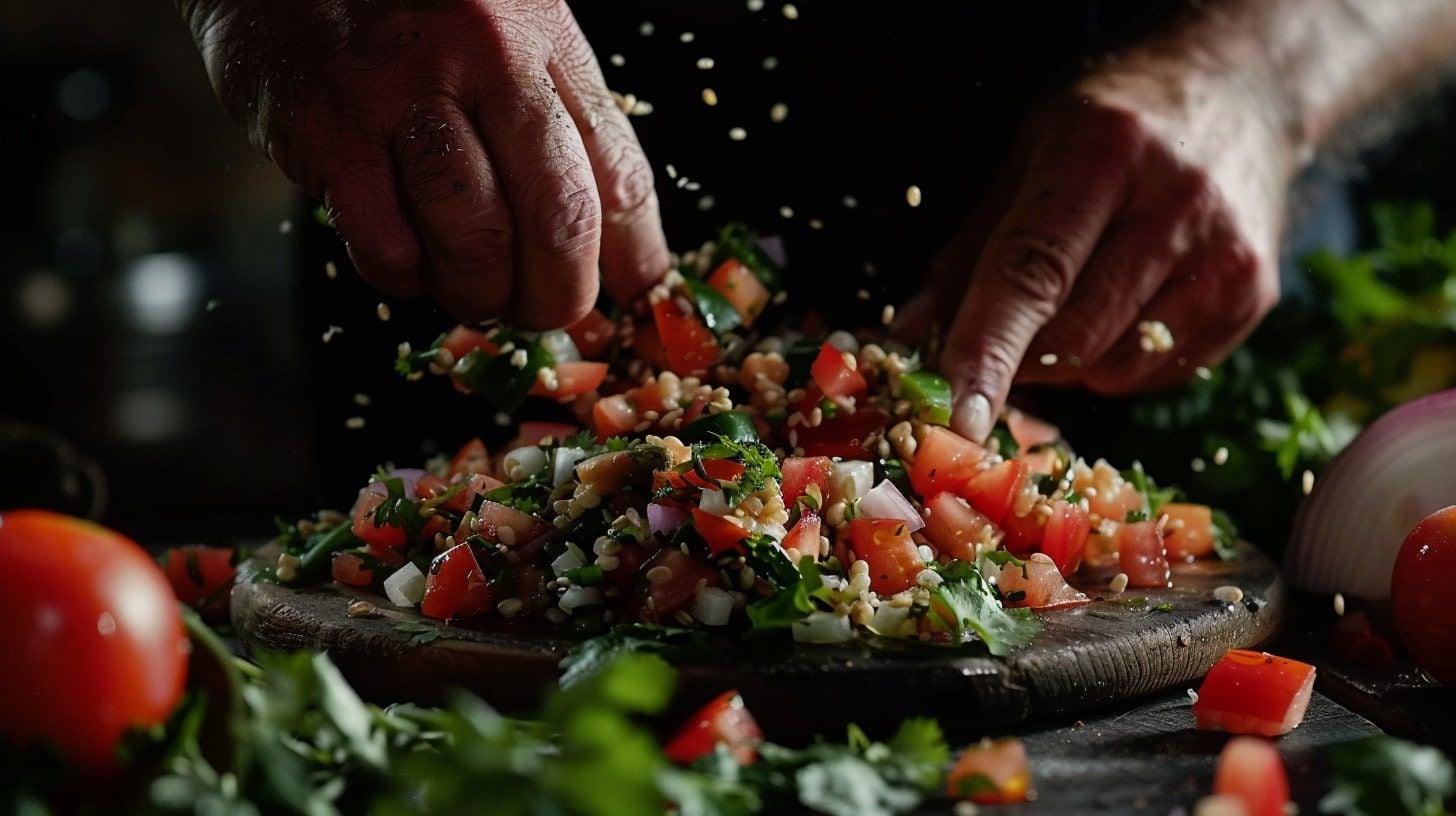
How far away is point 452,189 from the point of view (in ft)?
5.16

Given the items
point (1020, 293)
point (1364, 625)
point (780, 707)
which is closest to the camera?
point (780, 707)

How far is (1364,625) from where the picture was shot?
73.9 inches

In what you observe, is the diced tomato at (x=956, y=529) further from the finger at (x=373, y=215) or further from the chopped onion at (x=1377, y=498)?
the finger at (x=373, y=215)

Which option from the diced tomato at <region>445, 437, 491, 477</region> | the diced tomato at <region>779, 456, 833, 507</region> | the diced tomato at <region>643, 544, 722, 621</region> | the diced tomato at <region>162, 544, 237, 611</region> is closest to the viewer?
the diced tomato at <region>643, 544, 722, 621</region>

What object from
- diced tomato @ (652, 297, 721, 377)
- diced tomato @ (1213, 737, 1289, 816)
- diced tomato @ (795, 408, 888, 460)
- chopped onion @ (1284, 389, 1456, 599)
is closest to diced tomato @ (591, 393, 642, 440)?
diced tomato @ (652, 297, 721, 377)

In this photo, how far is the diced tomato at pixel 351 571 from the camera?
1773mm

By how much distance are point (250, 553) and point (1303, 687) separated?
5.23 feet

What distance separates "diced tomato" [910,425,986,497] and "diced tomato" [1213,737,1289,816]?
0.67 meters

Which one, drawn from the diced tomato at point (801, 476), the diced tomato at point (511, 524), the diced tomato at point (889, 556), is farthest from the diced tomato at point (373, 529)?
the diced tomato at point (889, 556)

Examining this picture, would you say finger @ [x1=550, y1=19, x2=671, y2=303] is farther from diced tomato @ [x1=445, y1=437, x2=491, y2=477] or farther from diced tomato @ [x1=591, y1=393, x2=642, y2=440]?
diced tomato @ [x1=445, y1=437, x2=491, y2=477]

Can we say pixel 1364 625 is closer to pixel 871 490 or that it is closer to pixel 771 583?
pixel 871 490

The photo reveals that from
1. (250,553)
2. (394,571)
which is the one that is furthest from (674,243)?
(250,553)

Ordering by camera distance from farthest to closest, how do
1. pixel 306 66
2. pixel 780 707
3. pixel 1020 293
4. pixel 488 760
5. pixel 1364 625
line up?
pixel 1020 293 → pixel 1364 625 → pixel 306 66 → pixel 780 707 → pixel 488 760

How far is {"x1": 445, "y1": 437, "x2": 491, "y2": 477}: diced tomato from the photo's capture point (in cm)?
196
